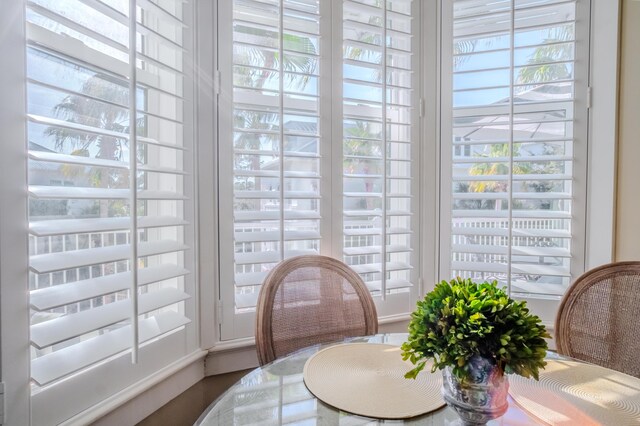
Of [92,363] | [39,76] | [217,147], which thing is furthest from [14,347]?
[217,147]

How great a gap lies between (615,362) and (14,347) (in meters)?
1.92

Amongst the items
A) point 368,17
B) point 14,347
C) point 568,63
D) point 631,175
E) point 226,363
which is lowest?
point 226,363

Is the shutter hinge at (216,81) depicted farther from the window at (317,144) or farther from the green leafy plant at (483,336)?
the green leafy plant at (483,336)

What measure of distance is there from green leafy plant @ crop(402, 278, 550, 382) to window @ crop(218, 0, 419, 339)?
3.22ft

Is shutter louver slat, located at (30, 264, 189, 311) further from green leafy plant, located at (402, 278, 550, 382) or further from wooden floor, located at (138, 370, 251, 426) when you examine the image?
green leafy plant, located at (402, 278, 550, 382)

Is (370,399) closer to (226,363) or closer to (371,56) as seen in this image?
(226,363)

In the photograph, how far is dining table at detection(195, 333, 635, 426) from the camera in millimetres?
804

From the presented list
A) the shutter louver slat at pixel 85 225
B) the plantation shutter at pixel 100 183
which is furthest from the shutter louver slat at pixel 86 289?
the shutter louver slat at pixel 85 225

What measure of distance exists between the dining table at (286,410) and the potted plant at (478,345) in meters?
0.12

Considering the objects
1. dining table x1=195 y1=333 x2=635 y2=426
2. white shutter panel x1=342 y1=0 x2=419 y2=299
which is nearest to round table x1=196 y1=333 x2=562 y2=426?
dining table x1=195 y1=333 x2=635 y2=426

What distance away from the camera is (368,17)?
186 centimetres

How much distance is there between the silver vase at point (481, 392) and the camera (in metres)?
0.71

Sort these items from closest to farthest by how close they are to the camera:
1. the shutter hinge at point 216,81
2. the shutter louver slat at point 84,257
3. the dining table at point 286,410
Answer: the dining table at point 286,410, the shutter louver slat at point 84,257, the shutter hinge at point 216,81

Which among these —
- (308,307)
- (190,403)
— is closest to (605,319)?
(308,307)
